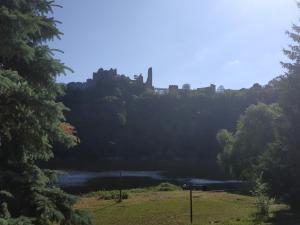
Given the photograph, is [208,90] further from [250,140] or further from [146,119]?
[250,140]

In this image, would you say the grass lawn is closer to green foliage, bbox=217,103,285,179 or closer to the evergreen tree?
the evergreen tree

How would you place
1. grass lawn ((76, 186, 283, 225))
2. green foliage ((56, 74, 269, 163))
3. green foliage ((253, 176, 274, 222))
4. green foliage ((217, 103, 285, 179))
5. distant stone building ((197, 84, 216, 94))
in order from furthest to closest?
1. distant stone building ((197, 84, 216, 94))
2. green foliage ((56, 74, 269, 163))
3. green foliage ((217, 103, 285, 179))
4. grass lawn ((76, 186, 283, 225))
5. green foliage ((253, 176, 274, 222))

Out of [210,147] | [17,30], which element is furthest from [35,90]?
[210,147]

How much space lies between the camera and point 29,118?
8.32 m

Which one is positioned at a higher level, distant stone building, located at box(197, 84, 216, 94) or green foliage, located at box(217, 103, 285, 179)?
distant stone building, located at box(197, 84, 216, 94)

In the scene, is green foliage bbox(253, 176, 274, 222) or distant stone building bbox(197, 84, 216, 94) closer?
green foliage bbox(253, 176, 274, 222)

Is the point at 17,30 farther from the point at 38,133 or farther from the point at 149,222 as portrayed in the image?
the point at 149,222

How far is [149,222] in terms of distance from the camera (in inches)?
797

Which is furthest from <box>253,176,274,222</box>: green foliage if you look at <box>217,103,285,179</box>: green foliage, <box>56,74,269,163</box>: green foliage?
<box>56,74,269,163</box>: green foliage

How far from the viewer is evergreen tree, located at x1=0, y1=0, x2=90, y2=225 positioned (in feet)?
25.4

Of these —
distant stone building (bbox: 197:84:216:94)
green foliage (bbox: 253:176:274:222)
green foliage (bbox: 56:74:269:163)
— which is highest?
distant stone building (bbox: 197:84:216:94)

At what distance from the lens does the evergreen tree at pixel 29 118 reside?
7.75 meters

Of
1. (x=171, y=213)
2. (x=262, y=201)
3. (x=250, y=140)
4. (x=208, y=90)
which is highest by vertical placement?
(x=208, y=90)

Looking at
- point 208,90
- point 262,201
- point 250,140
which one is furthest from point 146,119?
point 262,201
